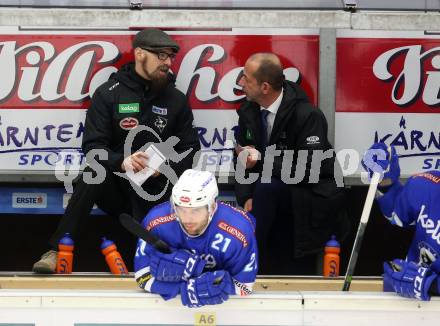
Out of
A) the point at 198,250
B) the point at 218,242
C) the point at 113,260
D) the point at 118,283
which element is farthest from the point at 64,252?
the point at 218,242

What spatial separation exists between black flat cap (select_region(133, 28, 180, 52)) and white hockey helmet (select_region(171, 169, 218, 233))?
4.43ft

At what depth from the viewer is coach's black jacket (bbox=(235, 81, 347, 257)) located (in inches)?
211

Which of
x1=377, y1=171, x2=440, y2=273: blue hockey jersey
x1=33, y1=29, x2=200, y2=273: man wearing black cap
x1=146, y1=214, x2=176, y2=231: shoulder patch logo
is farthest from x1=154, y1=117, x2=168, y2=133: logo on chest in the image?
x1=377, y1=171, x2=440, y2=273: blue hockey jersey

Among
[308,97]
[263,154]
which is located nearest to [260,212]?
[263,154]

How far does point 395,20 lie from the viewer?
584cm

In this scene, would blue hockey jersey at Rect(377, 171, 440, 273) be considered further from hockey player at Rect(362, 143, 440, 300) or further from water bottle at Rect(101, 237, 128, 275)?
water bottle at Rect(101, 237, 128, 275)

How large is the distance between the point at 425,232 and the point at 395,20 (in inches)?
73.3

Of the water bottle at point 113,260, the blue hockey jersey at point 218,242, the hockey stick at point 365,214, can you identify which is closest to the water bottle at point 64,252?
the water bottle at point 113,260

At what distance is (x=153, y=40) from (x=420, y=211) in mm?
1903

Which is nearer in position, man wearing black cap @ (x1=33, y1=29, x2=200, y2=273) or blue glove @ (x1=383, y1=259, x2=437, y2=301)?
blue glove @ (x1=383, y1=259, x2=437, y2=301)

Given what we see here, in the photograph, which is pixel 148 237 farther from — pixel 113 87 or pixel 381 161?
pixel 113 87

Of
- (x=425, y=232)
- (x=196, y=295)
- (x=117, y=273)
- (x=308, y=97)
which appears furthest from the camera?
(x=308, y=97)

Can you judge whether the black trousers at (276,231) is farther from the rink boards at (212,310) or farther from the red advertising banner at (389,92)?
the rink boards at (212,310)

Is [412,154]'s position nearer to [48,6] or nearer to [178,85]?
[178,85]
